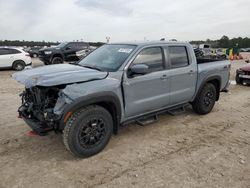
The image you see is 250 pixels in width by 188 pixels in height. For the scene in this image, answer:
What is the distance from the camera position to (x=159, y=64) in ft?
16.0

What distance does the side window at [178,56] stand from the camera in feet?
16.8

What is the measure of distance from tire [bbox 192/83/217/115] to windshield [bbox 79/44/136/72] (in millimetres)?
2279

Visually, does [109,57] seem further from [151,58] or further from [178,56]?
[178,56]

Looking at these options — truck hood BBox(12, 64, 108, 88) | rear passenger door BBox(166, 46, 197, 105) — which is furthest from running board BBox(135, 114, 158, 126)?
truck hood BBox(12, 64, 108, 88)

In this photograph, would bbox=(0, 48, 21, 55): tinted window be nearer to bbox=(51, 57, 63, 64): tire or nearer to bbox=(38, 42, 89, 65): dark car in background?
bbox=(38, 42, 89, 65): dark car in background

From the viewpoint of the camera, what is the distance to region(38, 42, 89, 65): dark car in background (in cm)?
1712

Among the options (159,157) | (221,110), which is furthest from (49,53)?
(159,157)

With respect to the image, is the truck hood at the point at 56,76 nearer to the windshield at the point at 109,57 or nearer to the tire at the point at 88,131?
the windshield at the point at 109,57

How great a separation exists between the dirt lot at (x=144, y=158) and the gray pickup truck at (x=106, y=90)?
0.34 m

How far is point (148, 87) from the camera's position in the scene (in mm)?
4617

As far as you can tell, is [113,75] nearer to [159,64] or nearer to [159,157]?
[159,64]

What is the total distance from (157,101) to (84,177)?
6.83 feet

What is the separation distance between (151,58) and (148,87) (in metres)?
0.56

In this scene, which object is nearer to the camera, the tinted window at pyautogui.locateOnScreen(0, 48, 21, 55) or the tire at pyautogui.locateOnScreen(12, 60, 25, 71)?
the tinted window at pyautogui.locateOnScreen(0, 48, 21, 55)
